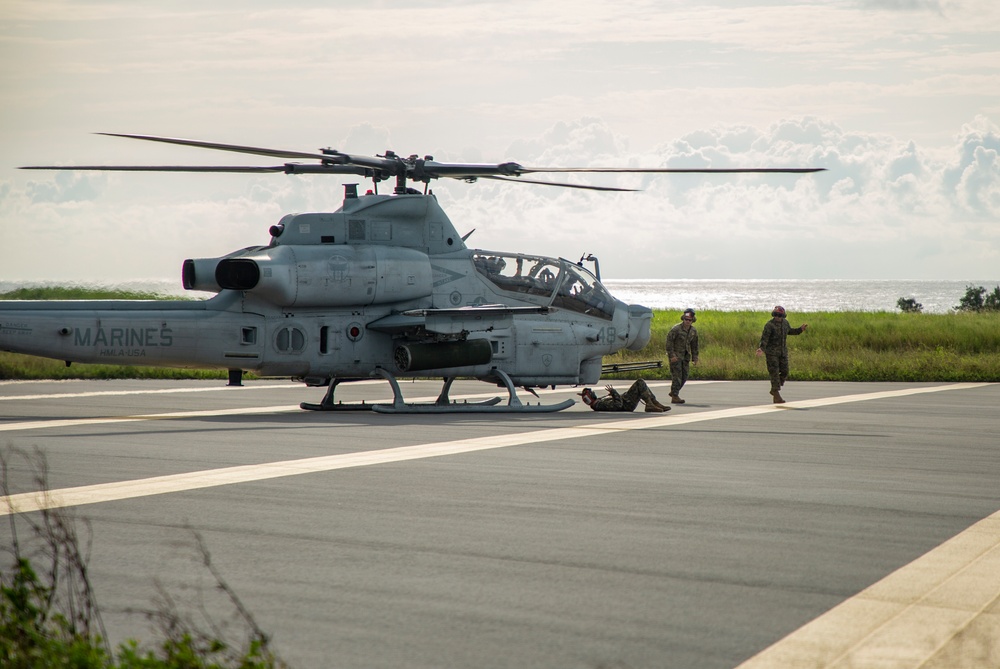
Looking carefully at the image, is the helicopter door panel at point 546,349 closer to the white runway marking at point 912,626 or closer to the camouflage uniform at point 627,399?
the camouflage uniform at point 627,399

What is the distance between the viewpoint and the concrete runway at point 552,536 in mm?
5426

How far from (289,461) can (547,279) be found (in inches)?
337

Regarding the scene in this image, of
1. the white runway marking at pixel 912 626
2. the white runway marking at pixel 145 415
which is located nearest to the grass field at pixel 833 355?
the white runway marking at pixel 145 415

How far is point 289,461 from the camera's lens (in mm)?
11562

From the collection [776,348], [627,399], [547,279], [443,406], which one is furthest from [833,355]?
[443,406]

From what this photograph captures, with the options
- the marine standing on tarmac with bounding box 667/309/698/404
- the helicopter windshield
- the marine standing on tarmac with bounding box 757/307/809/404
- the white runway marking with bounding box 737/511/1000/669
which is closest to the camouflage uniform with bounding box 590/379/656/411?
the helicopter windshield

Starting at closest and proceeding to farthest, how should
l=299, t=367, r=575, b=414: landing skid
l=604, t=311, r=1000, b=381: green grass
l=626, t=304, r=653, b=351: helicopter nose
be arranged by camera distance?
l=299, t=367, r=575, b=414: landing skid → l=626, t=304, r=653, b=351: helicopter nose → l=604, t=311, r=1000, b=381: green grass

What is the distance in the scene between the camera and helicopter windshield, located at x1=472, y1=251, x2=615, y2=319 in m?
19.0

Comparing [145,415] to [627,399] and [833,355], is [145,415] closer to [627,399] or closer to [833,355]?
[627,399]

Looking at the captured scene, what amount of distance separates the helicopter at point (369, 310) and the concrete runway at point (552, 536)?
153cm

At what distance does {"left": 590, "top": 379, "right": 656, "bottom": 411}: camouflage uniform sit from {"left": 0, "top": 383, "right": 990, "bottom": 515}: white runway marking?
669 millimetres

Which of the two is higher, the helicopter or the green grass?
the helicopter

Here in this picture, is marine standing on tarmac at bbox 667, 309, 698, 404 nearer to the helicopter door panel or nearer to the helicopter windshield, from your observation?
the helicopter windshield

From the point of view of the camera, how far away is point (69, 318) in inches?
627
